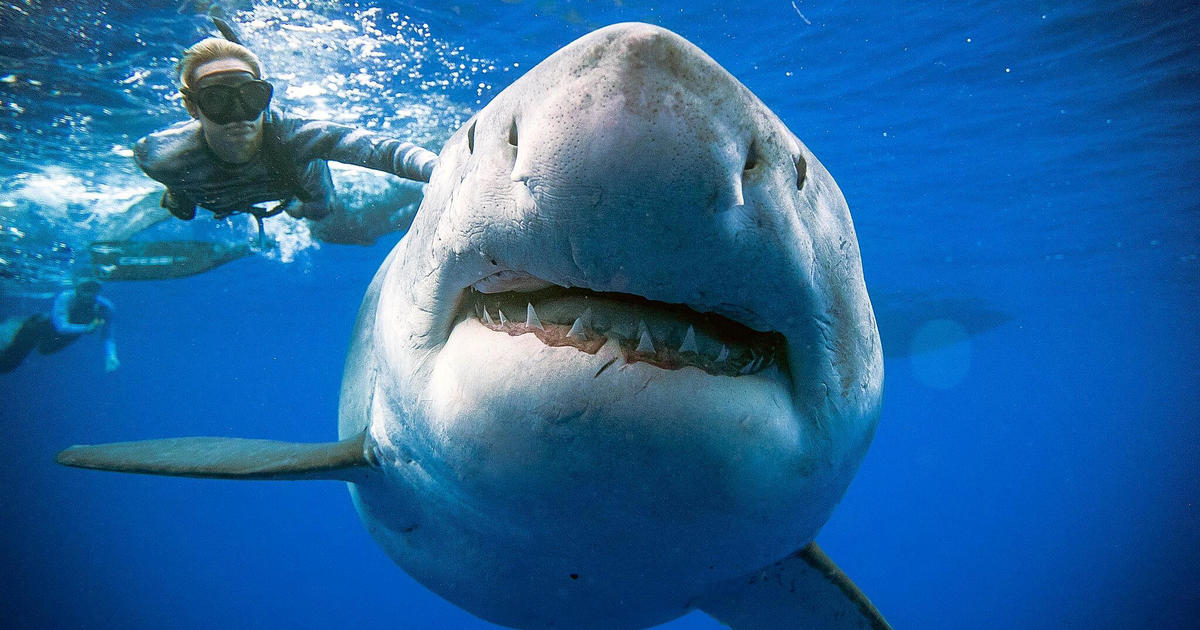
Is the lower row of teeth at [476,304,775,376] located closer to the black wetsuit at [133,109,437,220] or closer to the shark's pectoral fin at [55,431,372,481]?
the shark's pectoral fin at [55,431,372,481]

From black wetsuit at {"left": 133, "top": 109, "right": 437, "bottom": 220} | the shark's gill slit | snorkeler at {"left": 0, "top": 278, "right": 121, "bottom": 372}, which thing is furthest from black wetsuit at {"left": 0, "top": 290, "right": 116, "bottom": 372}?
the shark's gill slit

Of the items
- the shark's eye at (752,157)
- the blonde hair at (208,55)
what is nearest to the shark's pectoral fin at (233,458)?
the shark's eye at (752,157)

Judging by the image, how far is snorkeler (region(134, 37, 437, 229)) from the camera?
542 cm

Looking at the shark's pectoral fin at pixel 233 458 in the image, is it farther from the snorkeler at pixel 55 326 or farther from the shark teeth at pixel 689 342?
the snorkeler at pixel 55 326

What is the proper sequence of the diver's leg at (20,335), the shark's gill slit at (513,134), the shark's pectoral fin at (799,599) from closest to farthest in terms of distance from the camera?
the shark's gill slit at (513,134), the shark's pectoral fin at (799,599), the diver's leg at (20,335)

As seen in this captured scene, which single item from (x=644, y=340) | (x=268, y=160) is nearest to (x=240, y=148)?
Answer: (x=268, y=160)

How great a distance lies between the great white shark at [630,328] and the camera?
1.08 metres

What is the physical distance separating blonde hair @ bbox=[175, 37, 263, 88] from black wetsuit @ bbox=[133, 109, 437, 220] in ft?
2.01

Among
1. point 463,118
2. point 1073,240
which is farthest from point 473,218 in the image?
point 1073,240

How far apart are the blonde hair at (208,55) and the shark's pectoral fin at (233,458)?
3.76 meters

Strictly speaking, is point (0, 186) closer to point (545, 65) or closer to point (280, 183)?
point (280, 183)

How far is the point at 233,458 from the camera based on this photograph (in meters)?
2.64

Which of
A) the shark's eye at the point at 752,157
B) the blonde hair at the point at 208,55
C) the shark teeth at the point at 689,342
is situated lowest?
the shark teeth at the point at 689,342

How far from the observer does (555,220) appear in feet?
3.71
